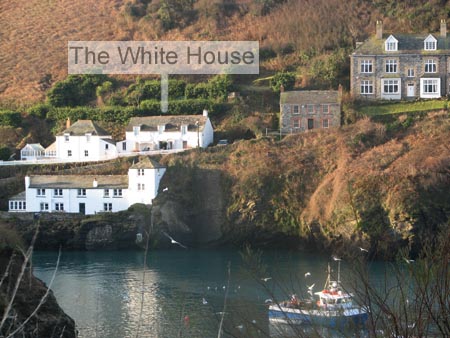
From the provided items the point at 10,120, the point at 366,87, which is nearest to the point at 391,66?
the point at 366,87

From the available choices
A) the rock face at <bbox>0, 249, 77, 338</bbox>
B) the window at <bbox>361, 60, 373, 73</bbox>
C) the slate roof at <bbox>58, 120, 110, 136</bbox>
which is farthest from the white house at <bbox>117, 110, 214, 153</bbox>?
the rock face at <bbox>0, 249, 77, 338</bbox>

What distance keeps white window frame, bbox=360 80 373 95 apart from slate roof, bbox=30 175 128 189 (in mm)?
18893

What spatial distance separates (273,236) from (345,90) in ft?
60.7

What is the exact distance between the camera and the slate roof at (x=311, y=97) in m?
67.9

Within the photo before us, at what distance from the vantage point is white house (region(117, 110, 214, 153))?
67625 millimetres

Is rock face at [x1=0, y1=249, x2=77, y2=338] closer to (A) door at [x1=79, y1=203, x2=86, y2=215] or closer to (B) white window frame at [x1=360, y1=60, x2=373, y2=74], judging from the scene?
(A) door at [x1=79, y1=203, x2=86, y2=215]

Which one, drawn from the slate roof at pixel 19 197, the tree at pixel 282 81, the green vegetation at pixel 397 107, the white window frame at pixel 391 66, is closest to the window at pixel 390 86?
the white window frame at pixel 391 66

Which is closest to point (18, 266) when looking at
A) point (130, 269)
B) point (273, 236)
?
point (130, 269)

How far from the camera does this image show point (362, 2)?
88188 mm

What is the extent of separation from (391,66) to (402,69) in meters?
0.80

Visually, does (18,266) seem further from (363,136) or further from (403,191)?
(363,136)

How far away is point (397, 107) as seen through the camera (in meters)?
A: 68.6

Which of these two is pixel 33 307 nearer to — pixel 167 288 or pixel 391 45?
pixel 167 288

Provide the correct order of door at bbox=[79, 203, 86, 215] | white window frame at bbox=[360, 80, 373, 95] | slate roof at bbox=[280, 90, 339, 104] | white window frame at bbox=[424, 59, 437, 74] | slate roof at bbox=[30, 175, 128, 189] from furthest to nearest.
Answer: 1. white window frame at bbox=[360, 80, 373, 95]
2. white window frame at bbox=[424, 59, 437, 74]
3. slate roof at bbox=[280, 90, 339, 104]
4. door at bbox=[79, 203, 86, 215]
5. slate roof at bbox=[30, 175, 128, 189]
